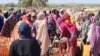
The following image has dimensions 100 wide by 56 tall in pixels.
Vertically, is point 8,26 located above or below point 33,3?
above

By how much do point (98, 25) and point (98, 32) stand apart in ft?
1.06

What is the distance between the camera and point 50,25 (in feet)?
57.1

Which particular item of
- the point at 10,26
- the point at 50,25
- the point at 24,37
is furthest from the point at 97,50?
the point at 24,37

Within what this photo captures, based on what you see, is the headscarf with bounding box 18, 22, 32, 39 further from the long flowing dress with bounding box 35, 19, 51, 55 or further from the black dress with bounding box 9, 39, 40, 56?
the long flowing dress with bounding box 35, 19, 51, 55

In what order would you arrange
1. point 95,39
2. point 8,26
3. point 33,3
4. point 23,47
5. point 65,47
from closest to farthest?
point 23,47
point 65,47
point 95,39
point 8,26
point 33,3

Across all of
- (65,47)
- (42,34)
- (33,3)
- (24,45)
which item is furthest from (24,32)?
(33,3)

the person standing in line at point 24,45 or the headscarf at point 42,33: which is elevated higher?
the person standing in line at point 24,45

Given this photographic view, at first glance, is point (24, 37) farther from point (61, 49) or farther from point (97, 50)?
point (97, 50)

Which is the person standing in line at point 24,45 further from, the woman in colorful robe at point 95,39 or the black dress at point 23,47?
the woman in colorful robe at point 95,39

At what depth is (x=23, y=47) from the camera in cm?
841

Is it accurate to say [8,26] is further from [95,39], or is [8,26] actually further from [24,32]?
[24,32]

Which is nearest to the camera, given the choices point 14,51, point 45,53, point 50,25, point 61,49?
point 14,51

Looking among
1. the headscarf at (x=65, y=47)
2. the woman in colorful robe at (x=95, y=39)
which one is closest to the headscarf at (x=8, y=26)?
the headscarf at (x=65, y=47)

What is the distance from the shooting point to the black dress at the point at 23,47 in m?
8.36
